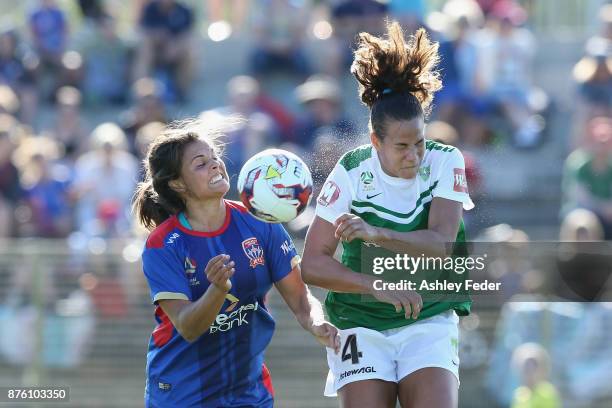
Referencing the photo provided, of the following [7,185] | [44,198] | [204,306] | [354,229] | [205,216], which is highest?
[7,185]

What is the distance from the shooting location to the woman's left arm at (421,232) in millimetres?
5297

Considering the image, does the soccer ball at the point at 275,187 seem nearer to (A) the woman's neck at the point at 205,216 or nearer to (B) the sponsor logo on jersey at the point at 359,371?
(A) the woman's neck at the point at 205,216

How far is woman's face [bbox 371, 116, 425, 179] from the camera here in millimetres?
5375

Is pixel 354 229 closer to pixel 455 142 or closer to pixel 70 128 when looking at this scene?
pixel 455 142

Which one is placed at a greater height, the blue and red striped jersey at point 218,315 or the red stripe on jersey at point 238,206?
the red stripe on jersey at point 238,206

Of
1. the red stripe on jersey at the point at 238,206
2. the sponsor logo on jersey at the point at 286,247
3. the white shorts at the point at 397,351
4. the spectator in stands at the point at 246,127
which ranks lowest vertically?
the white shorts at the point at 397,351

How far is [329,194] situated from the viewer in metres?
5.53

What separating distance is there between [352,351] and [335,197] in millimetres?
733

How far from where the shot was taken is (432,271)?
5.59 meters

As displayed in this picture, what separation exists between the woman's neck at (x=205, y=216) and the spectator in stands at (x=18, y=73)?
8.43m

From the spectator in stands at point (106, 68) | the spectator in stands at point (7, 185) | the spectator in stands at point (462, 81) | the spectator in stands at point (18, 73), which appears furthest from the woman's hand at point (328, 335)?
the spectator in stands at point (18, 73)

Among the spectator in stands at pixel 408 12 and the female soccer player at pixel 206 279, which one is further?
the spectator in stands at pixel 408 12

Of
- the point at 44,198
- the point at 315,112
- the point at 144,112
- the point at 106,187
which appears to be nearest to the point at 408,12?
the point at 315,112

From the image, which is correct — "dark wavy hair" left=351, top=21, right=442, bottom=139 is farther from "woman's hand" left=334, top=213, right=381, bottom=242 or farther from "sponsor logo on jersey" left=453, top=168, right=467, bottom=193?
"woman's hand" left=334, top=213, right=381, bottom=242
